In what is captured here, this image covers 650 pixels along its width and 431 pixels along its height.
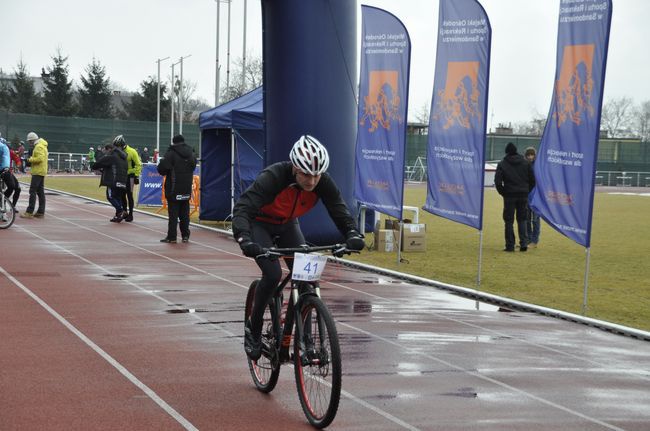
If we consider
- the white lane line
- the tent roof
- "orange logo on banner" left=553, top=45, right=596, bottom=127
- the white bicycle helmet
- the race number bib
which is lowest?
the white lane line

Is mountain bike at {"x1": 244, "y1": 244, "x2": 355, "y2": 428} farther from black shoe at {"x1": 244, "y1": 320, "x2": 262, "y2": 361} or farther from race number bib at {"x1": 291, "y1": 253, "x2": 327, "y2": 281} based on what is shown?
black shoe at {"x1": 244, "y1": 320, "x2": 262, "y2": 361}

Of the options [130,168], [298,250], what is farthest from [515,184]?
[298,250]

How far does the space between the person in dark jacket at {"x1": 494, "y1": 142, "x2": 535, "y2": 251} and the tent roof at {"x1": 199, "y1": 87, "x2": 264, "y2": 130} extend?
5365 mm

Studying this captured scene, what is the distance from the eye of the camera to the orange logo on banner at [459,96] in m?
14.3

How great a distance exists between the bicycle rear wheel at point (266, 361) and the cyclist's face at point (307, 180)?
864mm

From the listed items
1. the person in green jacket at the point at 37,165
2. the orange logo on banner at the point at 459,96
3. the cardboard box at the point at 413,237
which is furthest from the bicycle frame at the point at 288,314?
the person in green jacket at the point at 37,165

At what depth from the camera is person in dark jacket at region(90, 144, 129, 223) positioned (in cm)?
2338

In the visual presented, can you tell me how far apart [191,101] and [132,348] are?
117 metres

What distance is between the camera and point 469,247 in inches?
819

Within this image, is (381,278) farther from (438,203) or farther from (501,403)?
(501,403)

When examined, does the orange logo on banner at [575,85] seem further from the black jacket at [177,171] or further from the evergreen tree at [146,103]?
the evergreen tree at [146,103]

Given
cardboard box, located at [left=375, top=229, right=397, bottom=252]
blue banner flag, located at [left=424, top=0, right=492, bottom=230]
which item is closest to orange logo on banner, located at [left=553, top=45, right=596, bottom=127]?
blue banner flag, located at [left=424, top=0, right=492, bottom=230]

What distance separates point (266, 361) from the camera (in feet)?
24.0

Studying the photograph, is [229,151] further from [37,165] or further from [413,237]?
[413,237]
